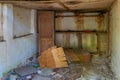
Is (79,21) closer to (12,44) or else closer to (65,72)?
(65,72)

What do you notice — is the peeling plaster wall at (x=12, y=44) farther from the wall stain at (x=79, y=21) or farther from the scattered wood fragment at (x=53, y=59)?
the wall stain at (x=79, y=21)

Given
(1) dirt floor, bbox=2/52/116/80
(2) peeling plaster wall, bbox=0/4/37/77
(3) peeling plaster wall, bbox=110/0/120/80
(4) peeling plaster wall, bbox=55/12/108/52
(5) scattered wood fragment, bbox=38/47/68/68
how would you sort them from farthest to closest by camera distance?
1. (4) peeling plaster wall, bbox=55/12/108/52
2. (5) scattered wood fragment, bbox=38/47/68/68
3. (1) dirt floor, bbox=2/52/116/80
4. (2) peeling plaster wall, bbox=0/4/37/77
5. (3) peeling plaster wall, bbox=110/0/120/80

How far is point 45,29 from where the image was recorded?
6711 millimetres

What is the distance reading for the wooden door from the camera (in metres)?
6.68

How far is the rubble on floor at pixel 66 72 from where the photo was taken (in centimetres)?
455

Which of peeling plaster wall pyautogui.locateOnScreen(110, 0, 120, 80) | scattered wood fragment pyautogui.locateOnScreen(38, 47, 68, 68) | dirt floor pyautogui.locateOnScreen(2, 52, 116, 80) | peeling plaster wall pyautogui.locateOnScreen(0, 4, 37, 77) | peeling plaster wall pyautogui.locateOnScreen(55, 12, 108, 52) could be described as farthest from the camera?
peeling plaster wall pyautogui.locateOnScreen(55, 12, 108, 52)

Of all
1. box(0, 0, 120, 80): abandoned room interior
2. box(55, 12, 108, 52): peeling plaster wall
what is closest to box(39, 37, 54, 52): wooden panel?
box(0, 0, 120, 80): abandoned room interior

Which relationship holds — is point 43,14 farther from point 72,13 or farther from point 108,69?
point 108,69

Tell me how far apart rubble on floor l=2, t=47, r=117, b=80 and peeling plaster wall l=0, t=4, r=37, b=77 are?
0.23 metres

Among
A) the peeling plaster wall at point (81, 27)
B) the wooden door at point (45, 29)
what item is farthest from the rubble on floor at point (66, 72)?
the peeling plaster wall at point (81, 27)

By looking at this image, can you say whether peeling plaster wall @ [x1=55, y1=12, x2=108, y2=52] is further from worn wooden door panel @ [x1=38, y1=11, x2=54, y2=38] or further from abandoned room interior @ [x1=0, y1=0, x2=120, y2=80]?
worn wooden door panel @ [x1=38, y1=11, x2=54, y2=38]

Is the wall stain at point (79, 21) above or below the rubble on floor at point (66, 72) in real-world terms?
above

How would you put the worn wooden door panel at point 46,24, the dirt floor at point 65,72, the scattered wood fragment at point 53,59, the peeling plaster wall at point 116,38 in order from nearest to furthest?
the peeling plaster wall at point 116,38 < the dirt floor at point 65,72 < the scattered wood fragment at point 53,59 < the worn wooden door panel at point 46,24

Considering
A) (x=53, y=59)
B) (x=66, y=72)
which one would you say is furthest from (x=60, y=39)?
(x=66, y=72)
